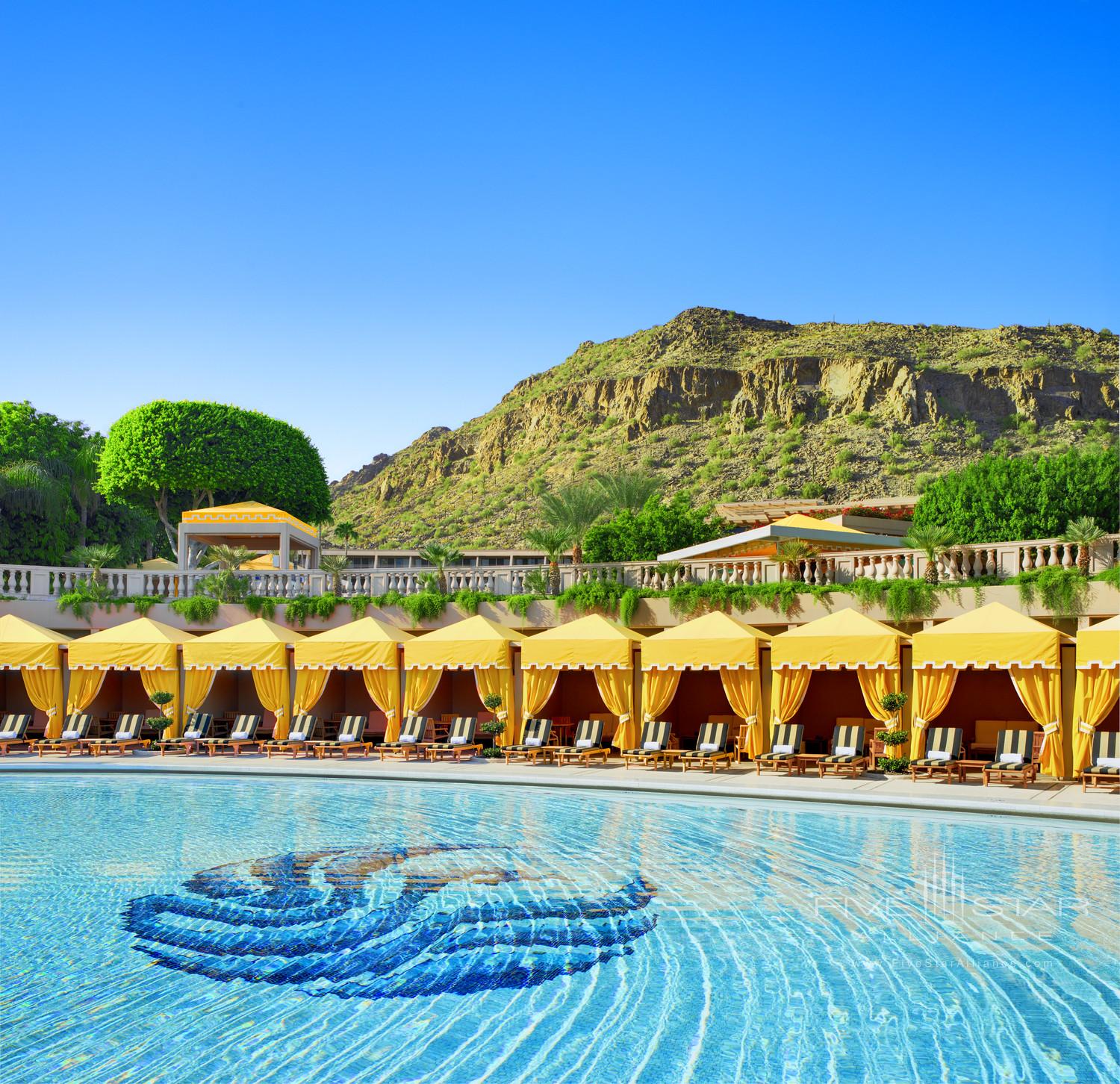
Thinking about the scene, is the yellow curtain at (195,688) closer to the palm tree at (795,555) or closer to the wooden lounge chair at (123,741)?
the wooden lounge chair at (123,741)

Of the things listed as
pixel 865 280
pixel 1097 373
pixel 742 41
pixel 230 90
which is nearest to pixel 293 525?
pixel 230 90

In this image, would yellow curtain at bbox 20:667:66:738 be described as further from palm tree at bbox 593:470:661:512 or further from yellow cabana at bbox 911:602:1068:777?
palm tree at bbox 593:470:661:512

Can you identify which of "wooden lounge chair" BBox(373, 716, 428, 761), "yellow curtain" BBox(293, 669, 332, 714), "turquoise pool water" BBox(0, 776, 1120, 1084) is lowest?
"turquoise pool water" BBox(0, 776, 1120, 1084)

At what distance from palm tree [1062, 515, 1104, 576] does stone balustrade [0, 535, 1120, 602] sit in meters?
0.11

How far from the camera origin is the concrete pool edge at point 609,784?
15.0m

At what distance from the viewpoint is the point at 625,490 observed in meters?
49.9

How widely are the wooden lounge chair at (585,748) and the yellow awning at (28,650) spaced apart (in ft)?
38.2

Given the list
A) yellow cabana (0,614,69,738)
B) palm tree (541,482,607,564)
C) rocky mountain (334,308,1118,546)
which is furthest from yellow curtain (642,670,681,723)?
rocky mountain (334,308,1118,546)

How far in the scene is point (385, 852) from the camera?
13.0 meters

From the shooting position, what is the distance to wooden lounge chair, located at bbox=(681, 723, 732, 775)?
20.5m

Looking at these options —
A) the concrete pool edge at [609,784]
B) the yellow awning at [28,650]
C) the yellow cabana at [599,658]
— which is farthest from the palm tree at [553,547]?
the yellow awning at [28,650]

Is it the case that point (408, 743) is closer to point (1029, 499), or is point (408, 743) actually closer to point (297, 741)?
point (297, 741)

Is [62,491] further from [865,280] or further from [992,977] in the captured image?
[865,280]

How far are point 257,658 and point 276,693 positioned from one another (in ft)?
2.91
